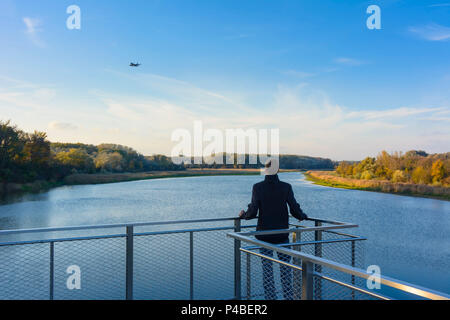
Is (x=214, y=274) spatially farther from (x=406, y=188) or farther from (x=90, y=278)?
(x=406, y=188)

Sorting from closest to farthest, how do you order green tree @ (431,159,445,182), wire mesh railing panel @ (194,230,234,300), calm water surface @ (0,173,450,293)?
wire mesh railing panel @ (194,230,234,300) < calm water surface @ (0,173,450,293) < green tree @ (431,159,445,182)

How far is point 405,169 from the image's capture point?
55.6 metres

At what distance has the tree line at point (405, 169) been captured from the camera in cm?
4438

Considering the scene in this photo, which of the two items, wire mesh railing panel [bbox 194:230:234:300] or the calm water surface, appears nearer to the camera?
wire mesh railing panel [bbox 194:230:234:300]

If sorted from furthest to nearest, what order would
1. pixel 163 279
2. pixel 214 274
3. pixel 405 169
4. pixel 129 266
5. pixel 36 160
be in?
pixel 405 169, pixel 36 160, pixel 214 274, pixel 163 279, pixel 129 266

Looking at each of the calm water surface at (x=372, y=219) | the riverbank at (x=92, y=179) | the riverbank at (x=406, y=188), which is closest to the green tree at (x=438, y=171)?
the riverbank at (x=406, y=188)

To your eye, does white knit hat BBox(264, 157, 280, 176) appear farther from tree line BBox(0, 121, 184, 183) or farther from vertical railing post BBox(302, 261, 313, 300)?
tree line BBox(0, 121, 184, 183)

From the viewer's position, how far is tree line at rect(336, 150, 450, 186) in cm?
4438

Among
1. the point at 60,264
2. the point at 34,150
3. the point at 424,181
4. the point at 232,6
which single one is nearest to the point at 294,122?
the point at 232,6

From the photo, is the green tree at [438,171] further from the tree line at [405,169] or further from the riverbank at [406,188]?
the riverbank at [406,188]

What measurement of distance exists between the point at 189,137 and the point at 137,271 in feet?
13.8

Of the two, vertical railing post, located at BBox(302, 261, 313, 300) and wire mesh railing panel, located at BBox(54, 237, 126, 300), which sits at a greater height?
vertical railing post, located at BBox(302, 261, 313, 300)

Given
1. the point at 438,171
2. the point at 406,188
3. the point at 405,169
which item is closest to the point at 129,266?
the point at 406,188

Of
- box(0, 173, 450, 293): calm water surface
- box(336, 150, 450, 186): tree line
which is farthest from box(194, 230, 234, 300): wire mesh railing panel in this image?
box(336, 150, 450, 186): tree line
